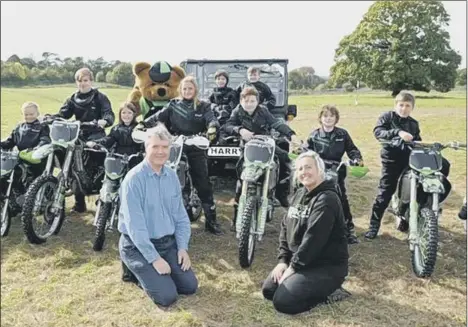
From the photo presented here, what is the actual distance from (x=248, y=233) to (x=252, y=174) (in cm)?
51

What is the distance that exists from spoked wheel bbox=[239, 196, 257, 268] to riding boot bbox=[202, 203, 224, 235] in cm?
93

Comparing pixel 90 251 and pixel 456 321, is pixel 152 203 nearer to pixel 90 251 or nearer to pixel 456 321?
pixel 90 251

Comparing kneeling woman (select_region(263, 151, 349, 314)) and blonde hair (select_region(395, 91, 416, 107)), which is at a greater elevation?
blonde hair (select_region(395, 91, 416, 107))

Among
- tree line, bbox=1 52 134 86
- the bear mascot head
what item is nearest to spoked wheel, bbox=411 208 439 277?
the bear mascot head

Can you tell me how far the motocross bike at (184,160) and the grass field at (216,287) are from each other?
38 centimetres

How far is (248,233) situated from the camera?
13.3 feet

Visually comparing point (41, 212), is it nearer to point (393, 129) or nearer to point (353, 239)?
point (353, 239)

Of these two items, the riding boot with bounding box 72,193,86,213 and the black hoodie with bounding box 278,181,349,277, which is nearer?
the black hoodie with bounding box 278,181,349,277

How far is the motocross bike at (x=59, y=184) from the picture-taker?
4.47 m

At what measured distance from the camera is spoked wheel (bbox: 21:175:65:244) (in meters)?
4.39

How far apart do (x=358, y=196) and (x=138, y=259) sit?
158 inches

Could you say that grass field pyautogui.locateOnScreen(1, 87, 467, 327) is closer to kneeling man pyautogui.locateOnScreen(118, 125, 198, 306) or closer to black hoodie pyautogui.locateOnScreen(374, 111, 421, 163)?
kneeling man pyautogui.locateOnScreen(118, 125, 198, 306)

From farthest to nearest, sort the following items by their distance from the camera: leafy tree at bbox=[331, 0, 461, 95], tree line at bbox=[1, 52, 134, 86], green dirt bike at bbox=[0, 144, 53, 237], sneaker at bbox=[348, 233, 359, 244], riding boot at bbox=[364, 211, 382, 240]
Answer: leafy tree at bbox=[331, 0, 461, 95] → tree line at bbox=[1, 52, 134, 86] → riding boot at bbox=[364, 211, 382, 240] → sneaker at bbox=[348, 233, 359, 244] → green dirt bike at bbox=[0, 144, 53, 237]

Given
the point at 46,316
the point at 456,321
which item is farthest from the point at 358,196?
the point at 46,316
